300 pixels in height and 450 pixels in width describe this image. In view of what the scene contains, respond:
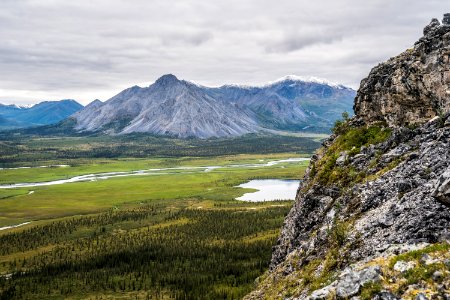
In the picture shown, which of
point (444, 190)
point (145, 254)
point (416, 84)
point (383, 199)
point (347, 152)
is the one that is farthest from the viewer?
point (145, 254)

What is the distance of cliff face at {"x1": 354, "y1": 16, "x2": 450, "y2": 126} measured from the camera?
120 ft

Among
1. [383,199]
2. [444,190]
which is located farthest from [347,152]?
[444,190]

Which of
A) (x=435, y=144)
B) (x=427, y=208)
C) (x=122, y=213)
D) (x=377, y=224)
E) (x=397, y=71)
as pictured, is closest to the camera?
(x=427, y=208)

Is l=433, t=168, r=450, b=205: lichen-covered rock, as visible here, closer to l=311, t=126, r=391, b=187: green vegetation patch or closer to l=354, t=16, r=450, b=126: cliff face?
l=354, t=16, r=450, b=126: cliff face

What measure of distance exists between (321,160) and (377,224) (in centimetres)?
2058

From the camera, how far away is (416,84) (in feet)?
128

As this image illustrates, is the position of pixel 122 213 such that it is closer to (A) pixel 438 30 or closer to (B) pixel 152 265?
(B) pixel 152 265

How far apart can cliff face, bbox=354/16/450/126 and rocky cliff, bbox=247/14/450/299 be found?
0.10 m

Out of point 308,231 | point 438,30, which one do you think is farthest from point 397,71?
point 308,231

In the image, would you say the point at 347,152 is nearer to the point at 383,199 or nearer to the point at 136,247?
the point at 383,199

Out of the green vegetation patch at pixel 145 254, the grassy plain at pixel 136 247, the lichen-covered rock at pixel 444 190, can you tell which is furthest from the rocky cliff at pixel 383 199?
the green vegetation patch at pixel 145 254

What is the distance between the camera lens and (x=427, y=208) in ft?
82.4

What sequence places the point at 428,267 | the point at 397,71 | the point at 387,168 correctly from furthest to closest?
the point at 397,71, the point at 387,168, the point at 428,267

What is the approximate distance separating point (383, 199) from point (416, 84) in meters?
14.2
